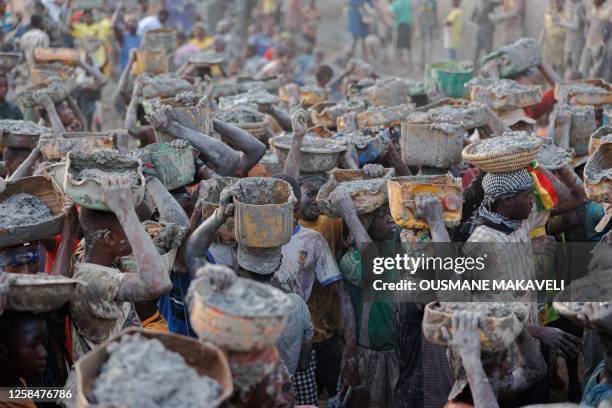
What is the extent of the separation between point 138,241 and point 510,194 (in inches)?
95.0

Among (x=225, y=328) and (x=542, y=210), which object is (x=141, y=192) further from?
(x=542, y=210)

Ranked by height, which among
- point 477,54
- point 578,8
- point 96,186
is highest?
point 96,186

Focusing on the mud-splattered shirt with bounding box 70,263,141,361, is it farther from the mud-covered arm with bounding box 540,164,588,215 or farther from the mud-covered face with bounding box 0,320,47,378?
the mud-covered arm with bounding box 540,164,588,215

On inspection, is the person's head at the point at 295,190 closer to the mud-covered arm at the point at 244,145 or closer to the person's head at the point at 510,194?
the mud-covered arm at the point at 244,145

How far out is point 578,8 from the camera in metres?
17.0

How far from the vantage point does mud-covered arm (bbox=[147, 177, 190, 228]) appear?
5453 mm

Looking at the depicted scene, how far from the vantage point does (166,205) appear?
18.1 feet

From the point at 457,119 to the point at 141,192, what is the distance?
11.5 ft

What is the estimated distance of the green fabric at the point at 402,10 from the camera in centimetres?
2112

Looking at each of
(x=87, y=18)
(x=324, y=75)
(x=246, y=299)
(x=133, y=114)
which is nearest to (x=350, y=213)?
(x=246, y=299)

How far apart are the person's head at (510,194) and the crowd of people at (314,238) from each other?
0.01 meters

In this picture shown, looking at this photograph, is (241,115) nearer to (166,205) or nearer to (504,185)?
(166,205)

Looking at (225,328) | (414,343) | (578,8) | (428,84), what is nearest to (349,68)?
(428,84)

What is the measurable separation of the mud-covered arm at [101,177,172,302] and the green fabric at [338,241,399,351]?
2.06 m
